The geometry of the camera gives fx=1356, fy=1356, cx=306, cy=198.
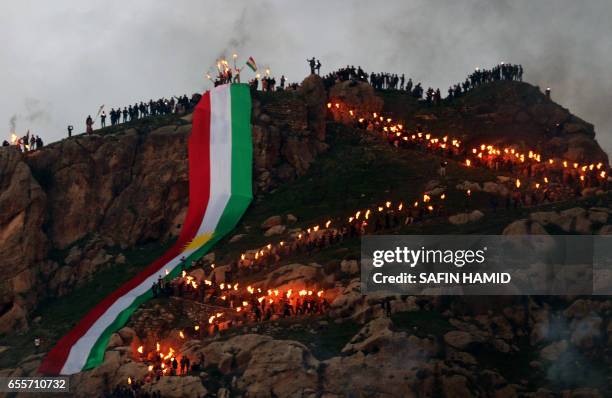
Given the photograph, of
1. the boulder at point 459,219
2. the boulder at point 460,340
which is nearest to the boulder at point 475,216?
the boulder at point 459,219

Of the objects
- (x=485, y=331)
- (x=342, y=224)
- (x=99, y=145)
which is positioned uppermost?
(x=99, y=145)

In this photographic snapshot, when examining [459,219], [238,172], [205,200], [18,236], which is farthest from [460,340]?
[18,236]

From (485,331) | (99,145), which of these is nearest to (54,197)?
(99,145)

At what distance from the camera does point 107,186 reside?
9850 cm

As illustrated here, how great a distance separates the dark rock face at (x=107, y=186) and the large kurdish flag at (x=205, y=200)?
104 centimetres

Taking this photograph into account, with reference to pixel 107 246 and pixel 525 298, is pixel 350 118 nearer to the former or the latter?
pixel 107 246

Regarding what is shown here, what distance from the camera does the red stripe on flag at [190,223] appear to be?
80.5 meters

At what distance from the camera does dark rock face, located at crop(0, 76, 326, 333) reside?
306 ft

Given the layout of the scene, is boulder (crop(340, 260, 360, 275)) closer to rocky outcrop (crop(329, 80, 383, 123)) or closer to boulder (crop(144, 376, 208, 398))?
boulder (crop(144, 376, 208, 398))

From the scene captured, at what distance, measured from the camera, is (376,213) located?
8719 centimetres

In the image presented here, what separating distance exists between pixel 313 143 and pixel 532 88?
1773 cm

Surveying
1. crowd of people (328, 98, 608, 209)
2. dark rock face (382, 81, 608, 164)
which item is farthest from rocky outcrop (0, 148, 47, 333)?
dark rock face (382, 81, 608, 164)

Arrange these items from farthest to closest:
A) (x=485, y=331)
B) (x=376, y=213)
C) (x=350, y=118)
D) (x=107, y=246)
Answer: (x=350, y=118)
(x=107, y=246)
(x=376, y=213)
(x=485, y=331)

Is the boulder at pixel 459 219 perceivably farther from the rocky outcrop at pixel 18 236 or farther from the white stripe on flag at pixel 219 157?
the rocky outcrop at pixel 18 236
